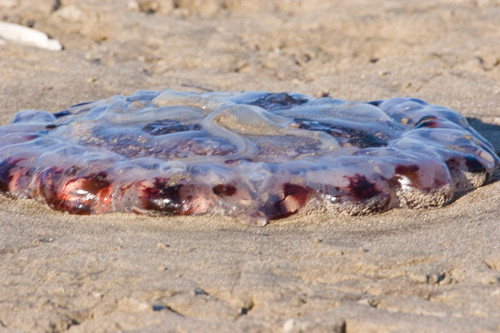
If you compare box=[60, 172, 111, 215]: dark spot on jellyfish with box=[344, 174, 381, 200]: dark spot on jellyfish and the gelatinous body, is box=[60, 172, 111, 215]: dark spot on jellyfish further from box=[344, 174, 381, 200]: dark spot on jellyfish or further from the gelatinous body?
box=[344, 174, 381, 200]: dark spot on jellyfish

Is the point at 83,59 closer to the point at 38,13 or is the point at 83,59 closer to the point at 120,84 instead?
the point at 120,84

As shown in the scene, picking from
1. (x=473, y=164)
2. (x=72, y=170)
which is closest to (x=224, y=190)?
(x=72, y=170)

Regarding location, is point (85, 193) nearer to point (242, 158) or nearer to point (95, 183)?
point (95, 183)

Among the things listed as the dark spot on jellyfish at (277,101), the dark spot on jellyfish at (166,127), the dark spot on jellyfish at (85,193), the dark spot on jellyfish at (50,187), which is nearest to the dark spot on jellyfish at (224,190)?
the dark spot on jellyfish at (85,193)

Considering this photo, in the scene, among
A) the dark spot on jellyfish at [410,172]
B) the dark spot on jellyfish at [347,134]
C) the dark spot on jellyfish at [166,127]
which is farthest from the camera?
the dark spot on jellyfish at [166,127]

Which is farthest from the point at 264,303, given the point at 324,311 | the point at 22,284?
the point at 22,284

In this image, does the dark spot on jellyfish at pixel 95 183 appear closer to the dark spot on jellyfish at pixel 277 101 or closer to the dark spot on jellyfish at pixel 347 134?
the dark spot on jellyfish at pixel 347 134

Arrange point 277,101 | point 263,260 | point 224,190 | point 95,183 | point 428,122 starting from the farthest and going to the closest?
point 277,101
point 428,122
point 95,183
point 224,190
point 263,260
